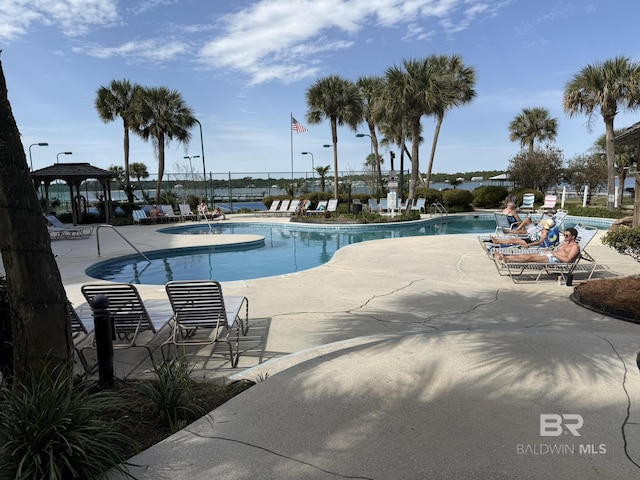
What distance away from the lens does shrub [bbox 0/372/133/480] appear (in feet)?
6.84

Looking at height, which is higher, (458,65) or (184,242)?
(458,65)

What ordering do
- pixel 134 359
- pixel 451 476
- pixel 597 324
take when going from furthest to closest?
pixel 597 324
pixel 134 359
pixel 451 476

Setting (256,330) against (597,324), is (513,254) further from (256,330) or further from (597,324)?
(256,330)

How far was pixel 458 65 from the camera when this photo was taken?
29.7 metres

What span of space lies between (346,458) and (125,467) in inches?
47.0

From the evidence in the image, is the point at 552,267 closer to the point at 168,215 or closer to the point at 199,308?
the point at 199,308

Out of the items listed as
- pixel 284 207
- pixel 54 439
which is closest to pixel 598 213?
pixel 284 207

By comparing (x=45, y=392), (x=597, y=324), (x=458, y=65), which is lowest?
(x=597, y=324)

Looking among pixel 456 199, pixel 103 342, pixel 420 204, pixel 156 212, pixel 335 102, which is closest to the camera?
pixel 103 342

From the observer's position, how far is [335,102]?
29.3 meters

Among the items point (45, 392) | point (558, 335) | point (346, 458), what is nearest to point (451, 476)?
point (346, 458)

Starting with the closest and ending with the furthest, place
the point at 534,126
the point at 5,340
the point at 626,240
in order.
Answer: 1. the point at 5,340
2. the point at 626,240
3. the point at 534,126

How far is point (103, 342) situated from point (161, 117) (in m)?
26.5

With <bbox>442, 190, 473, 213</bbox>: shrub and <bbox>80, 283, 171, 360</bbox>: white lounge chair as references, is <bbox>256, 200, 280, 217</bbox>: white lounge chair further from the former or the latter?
<bbox>80, 283, 171, 360</bbox>: white lounge chair
